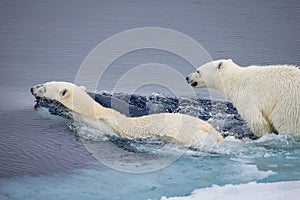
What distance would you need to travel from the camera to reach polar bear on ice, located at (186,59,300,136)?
587 centimetres

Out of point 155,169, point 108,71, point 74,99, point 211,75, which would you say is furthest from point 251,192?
point 108,71

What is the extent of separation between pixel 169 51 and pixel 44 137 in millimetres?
3782

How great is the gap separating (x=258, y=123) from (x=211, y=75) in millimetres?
999

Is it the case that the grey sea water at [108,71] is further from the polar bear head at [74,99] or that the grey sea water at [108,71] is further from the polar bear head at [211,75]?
the polar bear head at [211,75]

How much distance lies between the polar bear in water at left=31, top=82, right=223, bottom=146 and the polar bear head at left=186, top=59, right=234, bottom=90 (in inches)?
43.8

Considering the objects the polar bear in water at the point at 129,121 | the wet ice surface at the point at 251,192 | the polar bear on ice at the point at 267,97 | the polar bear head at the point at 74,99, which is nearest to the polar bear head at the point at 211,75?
the polar bear on ice at the point at 267,97

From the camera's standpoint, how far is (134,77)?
7.98m

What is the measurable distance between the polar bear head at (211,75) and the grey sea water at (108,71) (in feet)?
2.84

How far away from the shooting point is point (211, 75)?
6.71m

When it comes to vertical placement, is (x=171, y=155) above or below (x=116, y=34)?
below

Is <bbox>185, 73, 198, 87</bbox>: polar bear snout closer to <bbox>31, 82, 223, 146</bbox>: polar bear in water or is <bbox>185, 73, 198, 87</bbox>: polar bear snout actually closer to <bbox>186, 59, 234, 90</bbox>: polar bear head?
<bbox>186, 59, 234, 90</bbox>: polar bear head

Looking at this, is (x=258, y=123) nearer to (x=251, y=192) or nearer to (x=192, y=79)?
(x=192, y=79)

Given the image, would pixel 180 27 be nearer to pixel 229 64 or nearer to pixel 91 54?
pixel 91 54

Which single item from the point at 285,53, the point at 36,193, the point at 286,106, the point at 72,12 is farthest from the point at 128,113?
the point at 72,12
